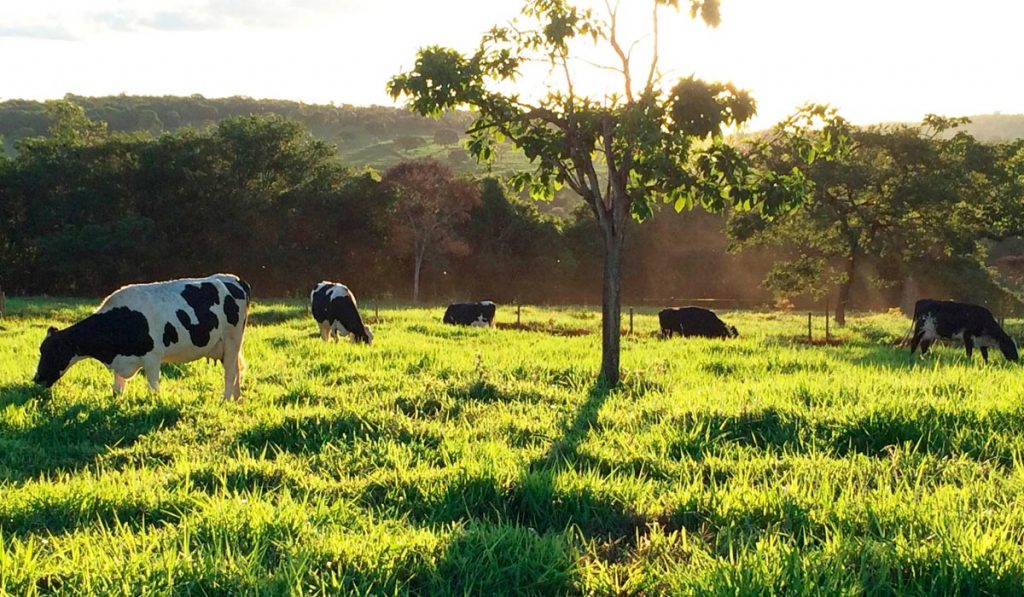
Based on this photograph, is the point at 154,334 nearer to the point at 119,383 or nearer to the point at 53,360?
the point at 119,383

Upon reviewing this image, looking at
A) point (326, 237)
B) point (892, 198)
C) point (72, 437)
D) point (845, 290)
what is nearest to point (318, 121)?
point (326, 237)

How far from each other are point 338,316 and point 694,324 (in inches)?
445

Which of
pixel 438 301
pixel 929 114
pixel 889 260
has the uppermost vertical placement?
pixel 929 114

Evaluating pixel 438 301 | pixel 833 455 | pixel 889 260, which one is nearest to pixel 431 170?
pixel 438 301

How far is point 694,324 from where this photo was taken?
2258 centimetres

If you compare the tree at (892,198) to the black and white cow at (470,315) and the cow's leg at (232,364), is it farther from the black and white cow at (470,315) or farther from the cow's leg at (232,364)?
the cow's leg at (232,364)

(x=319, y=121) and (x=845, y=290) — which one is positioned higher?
(x=319, y=121)

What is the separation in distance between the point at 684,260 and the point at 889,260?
23781 mm

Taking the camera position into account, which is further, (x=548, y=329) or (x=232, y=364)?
(x=548, y=329)

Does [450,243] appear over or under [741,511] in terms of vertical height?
over

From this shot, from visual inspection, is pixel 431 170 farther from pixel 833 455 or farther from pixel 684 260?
pixel 833 455

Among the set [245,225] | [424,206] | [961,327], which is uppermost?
[424,206]

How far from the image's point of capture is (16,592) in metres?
3.55

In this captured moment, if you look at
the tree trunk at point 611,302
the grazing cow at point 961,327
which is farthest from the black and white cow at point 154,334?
the grazing cow at point 961,327
